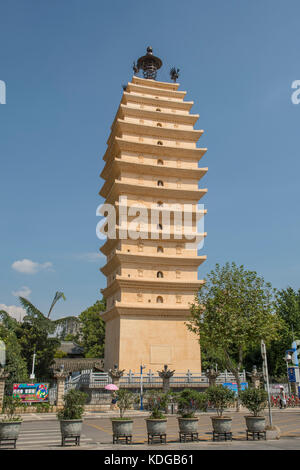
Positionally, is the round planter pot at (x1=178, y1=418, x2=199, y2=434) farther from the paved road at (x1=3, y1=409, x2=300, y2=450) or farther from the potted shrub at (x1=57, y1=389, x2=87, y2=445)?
the potted shrub at (x1=57, y1=389, x2=87, y2=445)

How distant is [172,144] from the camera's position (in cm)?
3900

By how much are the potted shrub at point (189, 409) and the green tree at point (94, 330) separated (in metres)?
41.0

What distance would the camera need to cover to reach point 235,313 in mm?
28344

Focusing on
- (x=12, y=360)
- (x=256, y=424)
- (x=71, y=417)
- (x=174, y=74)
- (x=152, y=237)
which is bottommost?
(x=256, y=424)

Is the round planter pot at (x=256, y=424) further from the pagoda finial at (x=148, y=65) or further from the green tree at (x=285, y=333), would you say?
the pagoda finial at (x=148, y=65)

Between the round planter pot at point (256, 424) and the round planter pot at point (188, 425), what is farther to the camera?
the round planter pot at point (256, 424)

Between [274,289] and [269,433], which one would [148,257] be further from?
[269,433]

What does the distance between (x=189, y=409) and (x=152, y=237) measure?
70.5ft

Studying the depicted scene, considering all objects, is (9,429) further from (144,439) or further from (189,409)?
(189,409)

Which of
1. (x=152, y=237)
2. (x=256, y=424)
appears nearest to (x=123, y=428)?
(x=256, y=424)

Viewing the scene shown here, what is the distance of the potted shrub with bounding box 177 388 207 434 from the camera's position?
13.6 metres

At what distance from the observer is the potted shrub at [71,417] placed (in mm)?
12672

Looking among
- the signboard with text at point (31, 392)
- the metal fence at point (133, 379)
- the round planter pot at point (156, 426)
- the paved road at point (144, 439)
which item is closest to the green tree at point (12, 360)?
the signboard with text at point (31, 392)
